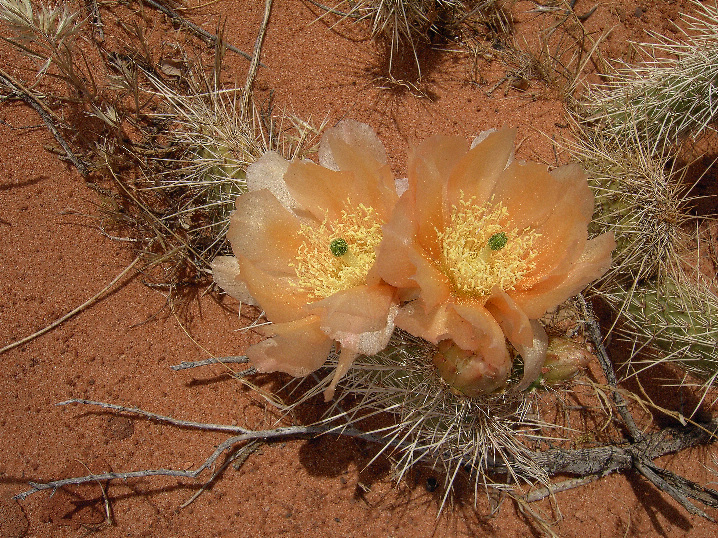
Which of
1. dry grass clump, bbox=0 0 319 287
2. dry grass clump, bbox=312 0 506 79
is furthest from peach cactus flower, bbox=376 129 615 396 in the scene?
dry grass clump, bbox=312 0 506 79

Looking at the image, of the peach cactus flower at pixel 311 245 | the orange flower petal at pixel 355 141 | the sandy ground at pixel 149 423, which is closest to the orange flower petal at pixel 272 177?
the peach cactus flower at pixel 311 245

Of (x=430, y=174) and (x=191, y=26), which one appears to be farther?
(x=191, y=26)

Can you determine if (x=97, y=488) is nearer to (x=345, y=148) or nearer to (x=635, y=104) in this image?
(x=345, y=148)

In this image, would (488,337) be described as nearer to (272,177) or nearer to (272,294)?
(272,294)

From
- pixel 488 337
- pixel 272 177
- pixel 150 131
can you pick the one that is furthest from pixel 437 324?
pixel 150 131

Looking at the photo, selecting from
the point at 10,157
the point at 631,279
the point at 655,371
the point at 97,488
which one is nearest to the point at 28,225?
the point at 10,157

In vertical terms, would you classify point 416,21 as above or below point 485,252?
above
